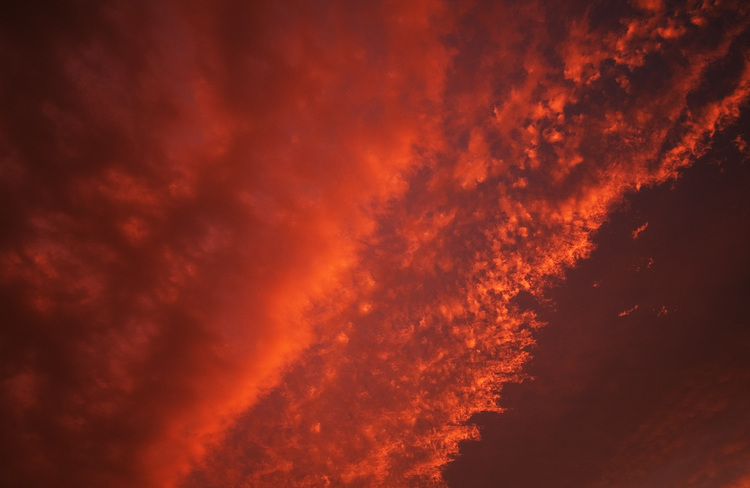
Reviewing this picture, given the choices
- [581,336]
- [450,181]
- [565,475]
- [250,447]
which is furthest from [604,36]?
[565,475]

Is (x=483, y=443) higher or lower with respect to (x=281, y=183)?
lower

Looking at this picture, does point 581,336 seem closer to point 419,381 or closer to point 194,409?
point 419,381

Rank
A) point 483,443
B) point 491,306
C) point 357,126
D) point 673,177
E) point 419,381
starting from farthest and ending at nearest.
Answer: point 483,443
point 419,381
point 491,306
point 673,177
point 357,126

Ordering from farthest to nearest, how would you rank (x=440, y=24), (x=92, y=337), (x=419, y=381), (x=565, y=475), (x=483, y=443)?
(x=565, y=475) < (x=483, y=443) < (x=419, y=381) < (x=92, y=337) < (x=440, y=24)

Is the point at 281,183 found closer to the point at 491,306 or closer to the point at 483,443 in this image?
the point at 491,306

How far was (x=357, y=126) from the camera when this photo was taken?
8.68 ft

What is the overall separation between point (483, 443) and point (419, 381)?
152cm

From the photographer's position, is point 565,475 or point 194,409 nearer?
point 194,409

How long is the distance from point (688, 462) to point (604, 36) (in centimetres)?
671

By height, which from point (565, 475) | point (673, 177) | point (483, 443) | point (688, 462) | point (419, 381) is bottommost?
point (688, 462)

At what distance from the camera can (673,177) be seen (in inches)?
113

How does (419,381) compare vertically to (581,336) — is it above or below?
Result: above

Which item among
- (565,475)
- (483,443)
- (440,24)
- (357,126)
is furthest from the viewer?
(565,475)

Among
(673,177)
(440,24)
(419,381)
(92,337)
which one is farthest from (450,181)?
(92,337)
